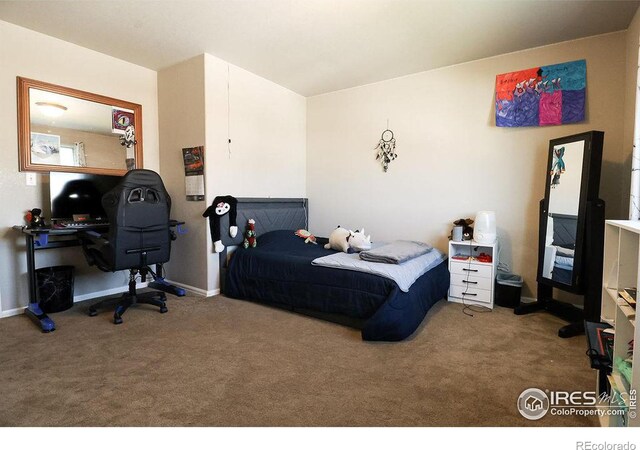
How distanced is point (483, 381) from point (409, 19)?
2.74 m

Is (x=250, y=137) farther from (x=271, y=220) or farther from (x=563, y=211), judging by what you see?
(x=563, y=211)

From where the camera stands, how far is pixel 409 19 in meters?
2.74

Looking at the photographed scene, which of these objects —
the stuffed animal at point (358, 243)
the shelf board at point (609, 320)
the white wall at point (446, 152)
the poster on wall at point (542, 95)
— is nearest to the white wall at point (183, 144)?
the stuffed animal at point (358, 243)

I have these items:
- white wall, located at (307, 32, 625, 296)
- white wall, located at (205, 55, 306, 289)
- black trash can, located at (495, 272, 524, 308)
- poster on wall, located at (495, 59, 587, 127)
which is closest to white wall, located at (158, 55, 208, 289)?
white wall, located at (205, 55, 306, 289)

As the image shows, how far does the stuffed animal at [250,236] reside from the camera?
3686 mm

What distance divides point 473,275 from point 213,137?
9.90 feet

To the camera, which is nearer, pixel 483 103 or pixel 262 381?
pixel 262 381

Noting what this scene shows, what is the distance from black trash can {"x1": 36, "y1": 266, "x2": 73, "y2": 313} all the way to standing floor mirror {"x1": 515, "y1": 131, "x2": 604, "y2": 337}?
4135mm

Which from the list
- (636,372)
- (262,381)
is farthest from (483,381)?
(262,381)

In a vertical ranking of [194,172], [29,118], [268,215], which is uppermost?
[29,118]

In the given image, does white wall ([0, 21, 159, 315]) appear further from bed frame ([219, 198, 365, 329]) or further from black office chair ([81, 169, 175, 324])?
bed frame ([219, 198, 365, 329])

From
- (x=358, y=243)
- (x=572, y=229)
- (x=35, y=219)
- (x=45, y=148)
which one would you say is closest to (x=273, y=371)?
(x=358, y=243)

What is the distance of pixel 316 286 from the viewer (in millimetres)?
2863

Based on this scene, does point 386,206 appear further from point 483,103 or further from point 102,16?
Answer: point 102,16
